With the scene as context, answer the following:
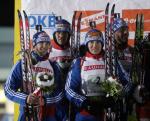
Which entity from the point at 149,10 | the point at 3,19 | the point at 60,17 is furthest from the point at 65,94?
→ the point at 3,19

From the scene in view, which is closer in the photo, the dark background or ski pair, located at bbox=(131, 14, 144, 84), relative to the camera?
ski pair, located at bbox=(131, 14, 144, 84)

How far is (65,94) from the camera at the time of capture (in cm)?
178

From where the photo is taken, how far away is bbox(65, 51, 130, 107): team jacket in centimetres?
176

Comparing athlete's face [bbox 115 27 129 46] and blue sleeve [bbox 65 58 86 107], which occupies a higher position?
athlete's face [bbox 115 27 129 46]

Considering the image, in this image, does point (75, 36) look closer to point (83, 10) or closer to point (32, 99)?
point (83, 10)

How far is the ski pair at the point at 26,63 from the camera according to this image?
178 centimetres

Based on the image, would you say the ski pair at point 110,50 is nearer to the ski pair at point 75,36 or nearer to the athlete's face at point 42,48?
the ski pair at point 75,36

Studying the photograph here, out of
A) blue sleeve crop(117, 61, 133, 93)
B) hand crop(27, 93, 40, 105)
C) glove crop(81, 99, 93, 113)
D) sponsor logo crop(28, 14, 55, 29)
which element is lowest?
glove crop(81, 99, 93, 113)

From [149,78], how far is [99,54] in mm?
198

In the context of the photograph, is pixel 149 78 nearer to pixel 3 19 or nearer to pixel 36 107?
pixel 36 107

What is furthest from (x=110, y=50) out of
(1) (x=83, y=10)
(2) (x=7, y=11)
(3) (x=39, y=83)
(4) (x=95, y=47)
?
(2) (x=7, y=11)

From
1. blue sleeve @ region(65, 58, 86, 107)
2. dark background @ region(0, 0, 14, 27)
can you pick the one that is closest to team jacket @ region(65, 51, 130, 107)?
blue sleeve @ region(65, 58, 86, 107)

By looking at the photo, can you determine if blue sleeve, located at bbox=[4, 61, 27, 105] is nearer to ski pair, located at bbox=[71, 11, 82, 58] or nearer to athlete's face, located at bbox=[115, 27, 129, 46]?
ski pair, located at bbox=[71, 11, 82, 58]

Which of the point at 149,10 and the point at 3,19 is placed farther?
the point at 3,19
